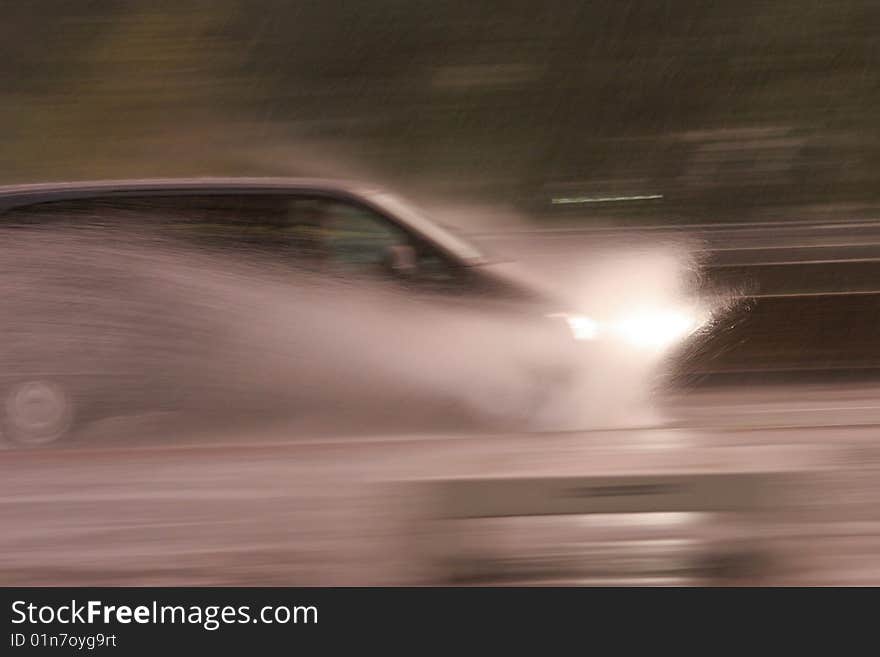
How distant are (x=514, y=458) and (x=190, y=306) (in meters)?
1.90

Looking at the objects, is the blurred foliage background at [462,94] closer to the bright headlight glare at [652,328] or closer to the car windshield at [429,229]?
the bright headlight glare at [652,328]

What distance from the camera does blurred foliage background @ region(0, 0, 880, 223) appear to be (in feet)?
53.9

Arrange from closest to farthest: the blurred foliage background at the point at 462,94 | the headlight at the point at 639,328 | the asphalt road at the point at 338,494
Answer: the asphalt road at the point at 338,494
the headlight at the point at 639,328
the blurred foliage background at the point at 462,94

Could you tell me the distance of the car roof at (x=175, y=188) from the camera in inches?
311

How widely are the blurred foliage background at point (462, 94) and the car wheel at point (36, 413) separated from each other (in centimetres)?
900

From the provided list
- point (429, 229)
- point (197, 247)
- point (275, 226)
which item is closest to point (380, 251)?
point (429, 229)

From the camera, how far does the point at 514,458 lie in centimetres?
671

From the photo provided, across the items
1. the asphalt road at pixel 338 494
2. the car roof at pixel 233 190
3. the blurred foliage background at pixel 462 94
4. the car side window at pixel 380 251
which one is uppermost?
the blurred foliage background at pixel 462 94

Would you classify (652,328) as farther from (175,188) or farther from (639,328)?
(175,188)

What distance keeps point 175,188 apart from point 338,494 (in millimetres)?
2412

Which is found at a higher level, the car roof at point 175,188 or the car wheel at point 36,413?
the car roof at point 175,188

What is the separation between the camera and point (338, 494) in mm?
6199

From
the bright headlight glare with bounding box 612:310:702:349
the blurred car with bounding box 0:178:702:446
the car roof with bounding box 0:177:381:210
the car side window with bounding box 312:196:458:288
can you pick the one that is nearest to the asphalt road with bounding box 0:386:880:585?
the blurred car with bounding box 0:178:702:446

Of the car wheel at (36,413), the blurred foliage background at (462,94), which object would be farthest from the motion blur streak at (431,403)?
the blurred foliage background at (462,94)
